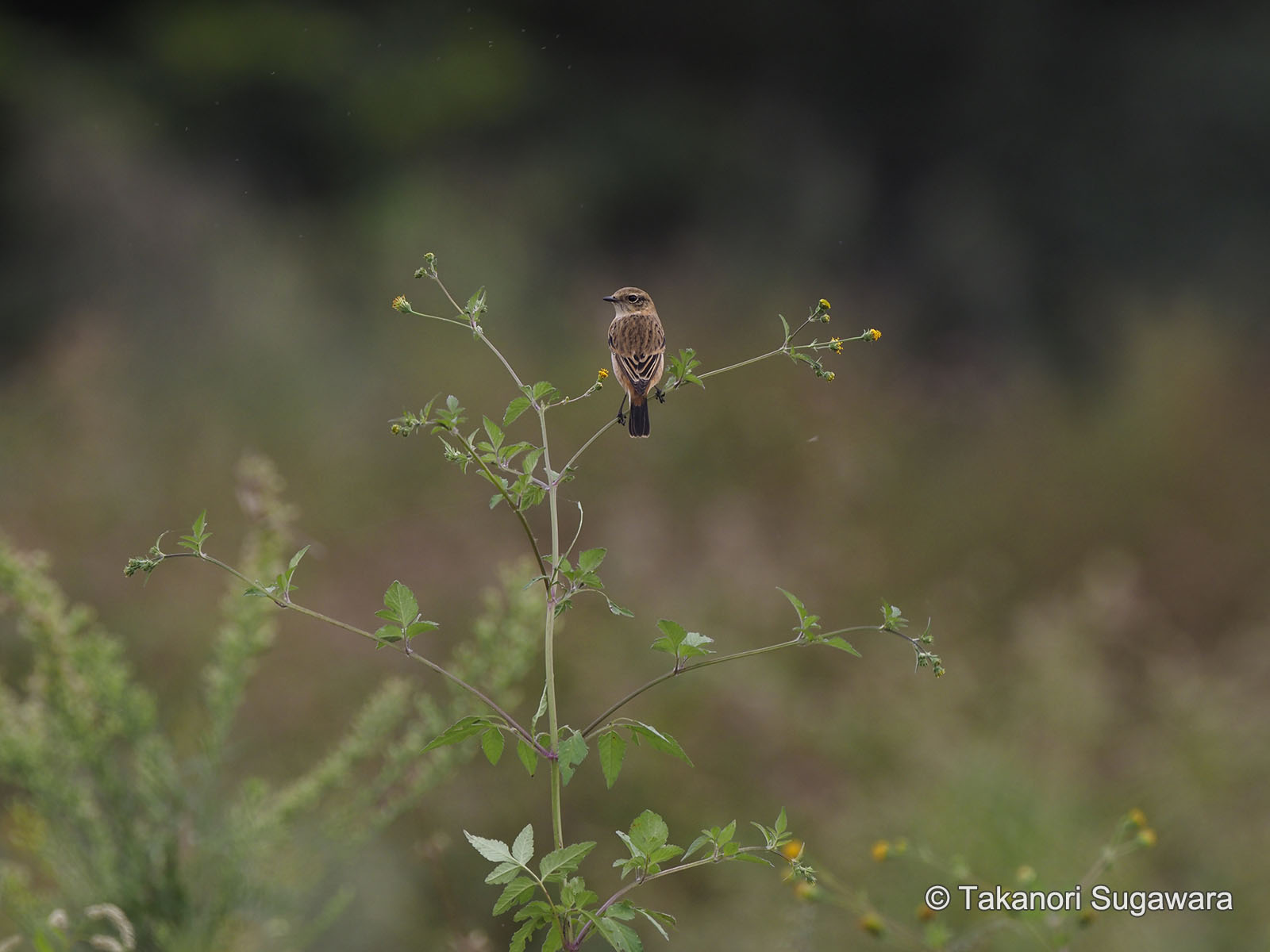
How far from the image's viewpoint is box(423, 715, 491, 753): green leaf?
707 mm

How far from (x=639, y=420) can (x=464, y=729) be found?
24 cm

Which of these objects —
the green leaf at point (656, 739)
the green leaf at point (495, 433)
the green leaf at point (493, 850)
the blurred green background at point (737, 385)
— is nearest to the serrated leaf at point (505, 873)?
the green leaf at point (493, 850)

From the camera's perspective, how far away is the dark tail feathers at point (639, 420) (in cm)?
78

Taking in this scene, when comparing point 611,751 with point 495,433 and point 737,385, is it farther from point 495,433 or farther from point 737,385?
point 737,385

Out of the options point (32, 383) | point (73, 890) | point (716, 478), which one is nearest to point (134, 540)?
point (32, 383)

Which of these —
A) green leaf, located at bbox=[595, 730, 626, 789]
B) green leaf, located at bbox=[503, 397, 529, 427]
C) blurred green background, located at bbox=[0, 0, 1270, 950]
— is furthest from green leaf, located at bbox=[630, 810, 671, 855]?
blurred green background, located at bbox=[0, 0, 1270, 950]

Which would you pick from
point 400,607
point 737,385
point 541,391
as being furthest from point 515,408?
point 737,385

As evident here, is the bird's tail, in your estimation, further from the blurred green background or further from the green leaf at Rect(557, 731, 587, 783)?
the blurred green background

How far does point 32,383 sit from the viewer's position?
4121 millimetres

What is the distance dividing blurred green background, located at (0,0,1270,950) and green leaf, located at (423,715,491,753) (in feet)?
2.27

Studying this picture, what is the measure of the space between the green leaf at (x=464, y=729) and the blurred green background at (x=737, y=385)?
69 centimetres

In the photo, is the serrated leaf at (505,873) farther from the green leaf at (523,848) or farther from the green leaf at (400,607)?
the green leaf at (400,607)

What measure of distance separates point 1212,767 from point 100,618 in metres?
2.67

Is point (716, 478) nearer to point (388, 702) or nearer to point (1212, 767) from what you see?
point (1212, 767)
